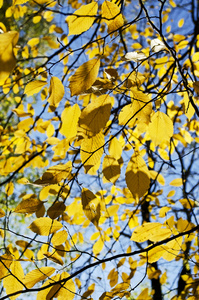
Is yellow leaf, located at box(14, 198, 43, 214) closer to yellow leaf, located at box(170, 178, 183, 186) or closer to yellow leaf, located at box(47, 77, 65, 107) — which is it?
yellow leaf, located at box(47, 77, 65, 107)

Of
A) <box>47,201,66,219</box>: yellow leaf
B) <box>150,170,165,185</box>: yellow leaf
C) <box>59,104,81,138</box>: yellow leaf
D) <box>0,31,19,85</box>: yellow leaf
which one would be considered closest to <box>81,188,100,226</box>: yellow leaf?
<box>47,201,66,219</box>: yellow leaf

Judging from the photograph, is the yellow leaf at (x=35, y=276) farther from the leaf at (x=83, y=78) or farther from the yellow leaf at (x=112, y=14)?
the yellow leaf at (x=112, y=14)

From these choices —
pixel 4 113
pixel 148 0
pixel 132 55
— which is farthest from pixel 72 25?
pixel 4 113

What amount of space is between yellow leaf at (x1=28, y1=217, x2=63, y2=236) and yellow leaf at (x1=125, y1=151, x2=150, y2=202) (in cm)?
25

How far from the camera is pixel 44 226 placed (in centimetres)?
74

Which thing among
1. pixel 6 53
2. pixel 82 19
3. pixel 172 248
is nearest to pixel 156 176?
pixel 172 248

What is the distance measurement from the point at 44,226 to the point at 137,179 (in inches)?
11.5

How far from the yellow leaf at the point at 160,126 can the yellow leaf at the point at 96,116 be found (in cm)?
24

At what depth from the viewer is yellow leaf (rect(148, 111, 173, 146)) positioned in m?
0.83

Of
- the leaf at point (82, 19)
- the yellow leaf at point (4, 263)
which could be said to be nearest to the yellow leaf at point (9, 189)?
the yellow leaf at point (4, 263)

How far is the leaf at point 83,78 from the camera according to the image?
619 mm

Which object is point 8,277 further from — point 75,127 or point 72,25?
point 72,25

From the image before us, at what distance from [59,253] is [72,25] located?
2.39ft

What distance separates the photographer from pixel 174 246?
86 centimetres
